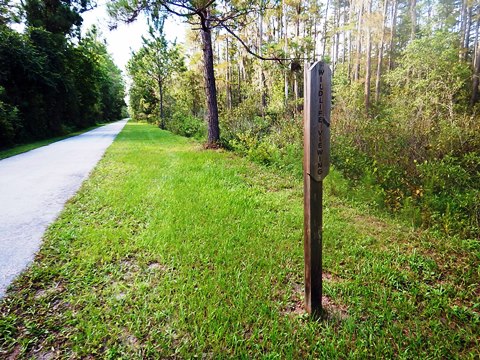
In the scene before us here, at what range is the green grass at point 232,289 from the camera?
179 centimetres

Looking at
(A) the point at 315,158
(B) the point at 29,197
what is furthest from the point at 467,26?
(B) the point at 29,197

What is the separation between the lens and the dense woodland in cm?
1211

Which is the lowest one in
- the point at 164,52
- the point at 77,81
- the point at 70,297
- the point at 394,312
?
the point at 394,312

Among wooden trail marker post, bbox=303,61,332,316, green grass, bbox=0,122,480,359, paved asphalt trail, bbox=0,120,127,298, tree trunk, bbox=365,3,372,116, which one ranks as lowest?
green grass, bbox=0,122,480,359

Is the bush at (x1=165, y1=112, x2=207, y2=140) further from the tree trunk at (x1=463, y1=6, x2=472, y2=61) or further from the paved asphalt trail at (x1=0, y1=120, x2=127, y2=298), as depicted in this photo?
the tree trunk at (x1=463, y1=6, x2=472, y2=61)

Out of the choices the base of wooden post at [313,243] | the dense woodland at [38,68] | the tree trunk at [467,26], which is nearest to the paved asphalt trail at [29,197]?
the base of wooden post at [313,243]

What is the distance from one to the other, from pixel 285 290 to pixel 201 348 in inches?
36.3

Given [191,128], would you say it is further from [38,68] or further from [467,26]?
[467,26]

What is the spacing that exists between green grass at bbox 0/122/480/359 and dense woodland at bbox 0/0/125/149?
1168 centimetres

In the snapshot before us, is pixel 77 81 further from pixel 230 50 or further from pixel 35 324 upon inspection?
pixel 35 324

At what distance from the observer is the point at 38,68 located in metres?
13.4

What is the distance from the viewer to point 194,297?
221cm

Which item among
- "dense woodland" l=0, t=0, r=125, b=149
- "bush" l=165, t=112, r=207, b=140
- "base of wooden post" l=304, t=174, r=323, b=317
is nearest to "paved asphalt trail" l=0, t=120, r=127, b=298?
"base of wooden post" l=304, t=174, r=323, b=317

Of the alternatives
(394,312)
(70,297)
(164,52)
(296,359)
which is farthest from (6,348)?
(164,52)
